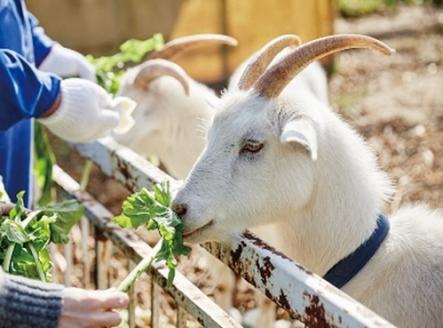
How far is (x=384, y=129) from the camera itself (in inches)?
324

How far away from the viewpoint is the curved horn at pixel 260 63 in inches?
129

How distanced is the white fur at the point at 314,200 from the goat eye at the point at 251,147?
0.05 feet

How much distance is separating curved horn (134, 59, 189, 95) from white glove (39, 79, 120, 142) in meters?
1.19

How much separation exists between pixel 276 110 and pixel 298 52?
0.26m

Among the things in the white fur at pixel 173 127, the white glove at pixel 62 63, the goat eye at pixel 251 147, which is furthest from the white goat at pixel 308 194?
the white fur at pixel 173 127

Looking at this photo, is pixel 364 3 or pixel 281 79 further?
pixel 364 3

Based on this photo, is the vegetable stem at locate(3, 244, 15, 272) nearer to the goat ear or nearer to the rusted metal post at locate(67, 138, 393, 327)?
the rusted metal post at locate(67, 138, 393, 327)

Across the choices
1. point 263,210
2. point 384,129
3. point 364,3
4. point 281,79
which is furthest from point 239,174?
point 364,3

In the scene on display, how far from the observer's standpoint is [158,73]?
15.8 feet

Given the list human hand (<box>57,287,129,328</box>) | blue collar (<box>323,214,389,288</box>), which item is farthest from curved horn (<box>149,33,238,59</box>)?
human hand (<box>57,287,129,328</box>)

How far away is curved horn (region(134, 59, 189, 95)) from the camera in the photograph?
15.3 feet

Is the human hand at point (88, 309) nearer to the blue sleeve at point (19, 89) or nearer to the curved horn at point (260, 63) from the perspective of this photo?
the blue sleeve at point (19, 89)

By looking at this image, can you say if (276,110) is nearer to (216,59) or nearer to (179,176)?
(179,176)

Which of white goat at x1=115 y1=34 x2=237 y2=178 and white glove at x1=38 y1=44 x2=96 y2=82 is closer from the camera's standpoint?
white glove at x1=38 y1=44 x2=96 y2=82
